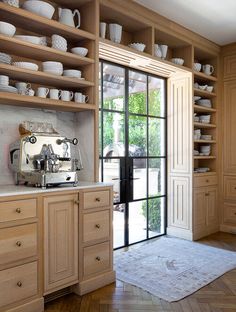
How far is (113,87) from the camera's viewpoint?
3.55 metres

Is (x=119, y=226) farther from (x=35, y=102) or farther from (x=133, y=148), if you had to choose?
(x=35, y=102)

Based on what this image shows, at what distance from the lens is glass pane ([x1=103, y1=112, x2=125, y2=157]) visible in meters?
3.47

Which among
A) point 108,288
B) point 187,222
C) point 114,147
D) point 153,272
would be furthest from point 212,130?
point 108,288

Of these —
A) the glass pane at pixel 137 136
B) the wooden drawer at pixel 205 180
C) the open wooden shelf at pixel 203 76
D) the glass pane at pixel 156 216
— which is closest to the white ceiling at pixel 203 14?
the open wooden shelf at pixel 203 76

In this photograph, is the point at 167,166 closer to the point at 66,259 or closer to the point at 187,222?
the point at 187,222

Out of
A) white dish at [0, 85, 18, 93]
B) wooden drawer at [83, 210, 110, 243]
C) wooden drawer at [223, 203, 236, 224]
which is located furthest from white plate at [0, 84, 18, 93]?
wooden drawer at [223, 203, 236, 224]

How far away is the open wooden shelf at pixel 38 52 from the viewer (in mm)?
2266

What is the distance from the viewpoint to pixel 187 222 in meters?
4.07

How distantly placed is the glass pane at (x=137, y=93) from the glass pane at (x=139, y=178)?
2.16 feet

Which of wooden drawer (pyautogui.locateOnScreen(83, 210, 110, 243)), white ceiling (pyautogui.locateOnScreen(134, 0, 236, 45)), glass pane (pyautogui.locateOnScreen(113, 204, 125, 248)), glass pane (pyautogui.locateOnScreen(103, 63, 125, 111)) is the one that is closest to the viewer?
wooden drawer (pyautogui.locateOnScreen(83, 210, 110, 243))

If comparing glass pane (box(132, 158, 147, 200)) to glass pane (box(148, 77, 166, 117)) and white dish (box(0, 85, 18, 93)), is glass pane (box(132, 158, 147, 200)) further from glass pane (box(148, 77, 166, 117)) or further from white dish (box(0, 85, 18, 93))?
white dish (box(0, 85, 18, 93))

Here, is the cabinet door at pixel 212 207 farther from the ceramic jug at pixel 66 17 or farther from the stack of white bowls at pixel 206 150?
the ceramic jug at pixel 66 17

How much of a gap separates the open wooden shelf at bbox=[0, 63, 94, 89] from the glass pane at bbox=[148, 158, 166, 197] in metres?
1.70

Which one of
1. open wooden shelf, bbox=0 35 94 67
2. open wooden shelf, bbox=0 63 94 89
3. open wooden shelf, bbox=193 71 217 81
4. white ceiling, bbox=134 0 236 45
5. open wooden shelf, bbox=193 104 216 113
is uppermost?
white ceiling, bbox=134 0 236 45
